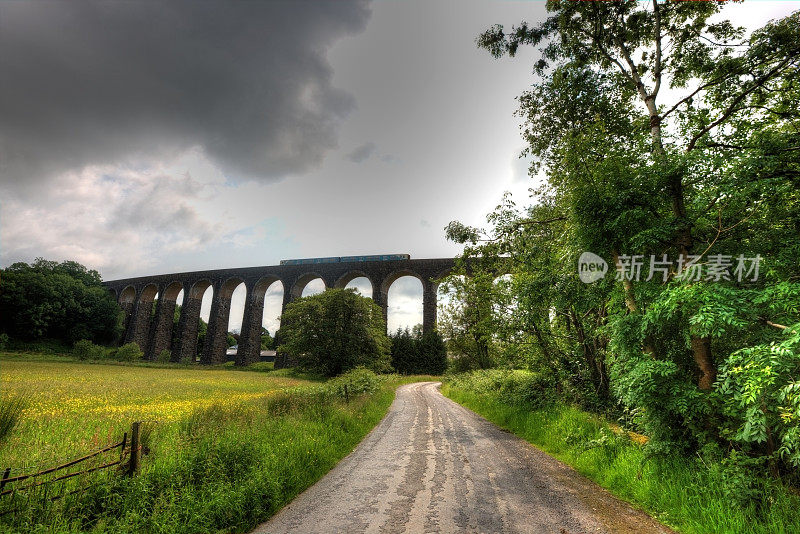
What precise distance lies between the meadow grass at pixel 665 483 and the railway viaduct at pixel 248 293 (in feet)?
83.4

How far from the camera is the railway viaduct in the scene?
34.0 metres

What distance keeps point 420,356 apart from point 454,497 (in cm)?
3555

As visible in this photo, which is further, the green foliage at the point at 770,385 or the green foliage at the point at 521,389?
the green foliage at the point at 521,389

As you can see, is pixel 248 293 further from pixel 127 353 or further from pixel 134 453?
pixel 134 453

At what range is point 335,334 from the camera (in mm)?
24906

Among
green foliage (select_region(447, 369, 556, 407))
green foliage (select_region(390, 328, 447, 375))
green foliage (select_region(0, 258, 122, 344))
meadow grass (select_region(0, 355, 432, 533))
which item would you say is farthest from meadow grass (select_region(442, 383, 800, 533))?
green foliage (select_region(0, 258, 122, 344))

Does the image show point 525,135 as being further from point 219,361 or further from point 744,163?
point 219,361

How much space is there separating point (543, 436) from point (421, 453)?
3.02 meters

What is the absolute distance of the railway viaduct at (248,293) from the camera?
112 feet

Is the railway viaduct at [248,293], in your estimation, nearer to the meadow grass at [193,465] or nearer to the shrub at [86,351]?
the shrub at [86,351]

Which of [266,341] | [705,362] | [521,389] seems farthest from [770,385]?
[266,341]

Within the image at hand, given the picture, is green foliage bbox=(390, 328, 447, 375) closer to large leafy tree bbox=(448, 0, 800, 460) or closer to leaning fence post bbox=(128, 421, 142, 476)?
large leafy tree bbox=(448, 0, 800, 460)

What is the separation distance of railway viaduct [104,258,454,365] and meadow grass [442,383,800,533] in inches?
1000

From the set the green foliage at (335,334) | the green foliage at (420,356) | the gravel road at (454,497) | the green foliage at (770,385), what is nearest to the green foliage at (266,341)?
the green foliage at (420,356)
